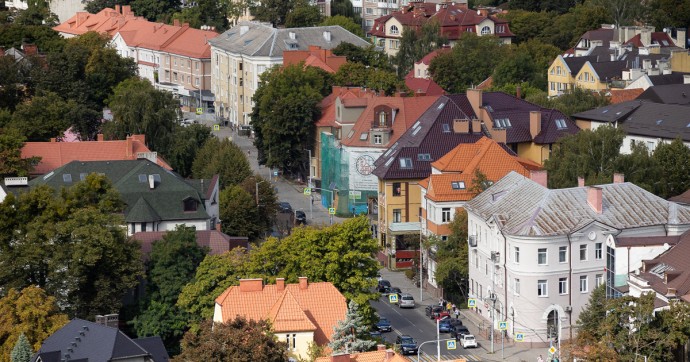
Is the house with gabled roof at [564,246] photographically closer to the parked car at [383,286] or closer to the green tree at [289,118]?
the parked car at [383,286]

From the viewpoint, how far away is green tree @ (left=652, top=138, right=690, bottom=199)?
96.6 metres

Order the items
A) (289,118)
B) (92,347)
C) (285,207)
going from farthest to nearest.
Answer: (289,118) < (285,207) < (92,347)

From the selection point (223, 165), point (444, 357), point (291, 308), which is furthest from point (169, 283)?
point (223, 165)

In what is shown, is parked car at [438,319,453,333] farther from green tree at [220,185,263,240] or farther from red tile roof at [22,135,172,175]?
red tile roof at [22,135,172,175]

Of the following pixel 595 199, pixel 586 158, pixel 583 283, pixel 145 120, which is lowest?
pixel 583 283

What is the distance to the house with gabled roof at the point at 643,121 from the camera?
348ft

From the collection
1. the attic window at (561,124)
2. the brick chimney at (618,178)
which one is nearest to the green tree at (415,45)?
the attic window at (561,124)

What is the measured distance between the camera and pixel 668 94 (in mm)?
118750

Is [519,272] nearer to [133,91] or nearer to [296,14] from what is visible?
[133,91]

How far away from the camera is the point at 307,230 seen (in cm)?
7981

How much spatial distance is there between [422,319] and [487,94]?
26.6 m

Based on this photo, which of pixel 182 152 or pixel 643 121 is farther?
pixel 182 152

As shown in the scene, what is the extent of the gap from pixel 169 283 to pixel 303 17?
300ft

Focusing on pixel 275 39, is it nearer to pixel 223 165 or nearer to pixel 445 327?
pixel 223 165
